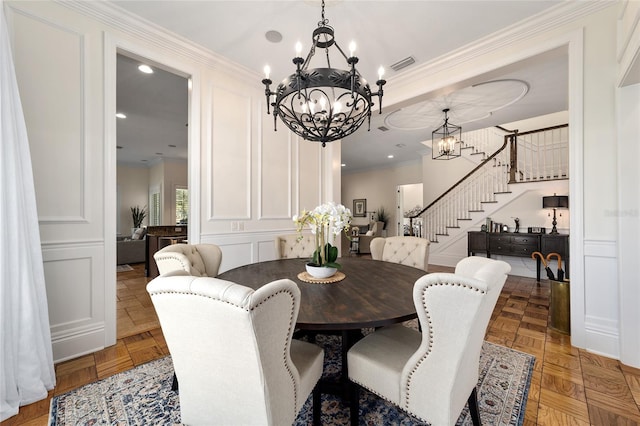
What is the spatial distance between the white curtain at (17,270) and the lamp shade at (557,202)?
6331 mm

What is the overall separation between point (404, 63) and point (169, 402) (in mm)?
3678

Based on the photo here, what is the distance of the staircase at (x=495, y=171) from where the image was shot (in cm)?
502

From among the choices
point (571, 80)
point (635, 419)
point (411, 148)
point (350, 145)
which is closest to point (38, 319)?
point (635, 419)

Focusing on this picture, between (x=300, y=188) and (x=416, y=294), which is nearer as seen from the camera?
(x=416, y=294)

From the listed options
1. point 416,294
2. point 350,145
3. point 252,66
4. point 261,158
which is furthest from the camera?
point 350,145

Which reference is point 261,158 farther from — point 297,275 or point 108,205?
point 297,275

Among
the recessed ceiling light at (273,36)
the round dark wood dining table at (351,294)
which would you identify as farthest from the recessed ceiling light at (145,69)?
the round dark wood dining table at (351,294)

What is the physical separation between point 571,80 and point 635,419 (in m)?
2.44

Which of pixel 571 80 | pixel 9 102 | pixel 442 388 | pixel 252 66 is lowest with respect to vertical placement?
pixel 442 388

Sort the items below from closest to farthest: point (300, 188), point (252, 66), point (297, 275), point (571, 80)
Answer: point (297, 275)
point (571, 80)
point (252, 66)
point (300, 188)

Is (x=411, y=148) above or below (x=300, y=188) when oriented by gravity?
above

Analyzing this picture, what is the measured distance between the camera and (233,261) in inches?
126

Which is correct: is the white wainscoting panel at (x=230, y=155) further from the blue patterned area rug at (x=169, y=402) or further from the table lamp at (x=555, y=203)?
the table lamp at (x=555, y=203)

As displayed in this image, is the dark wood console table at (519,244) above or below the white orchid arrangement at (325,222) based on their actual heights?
below
